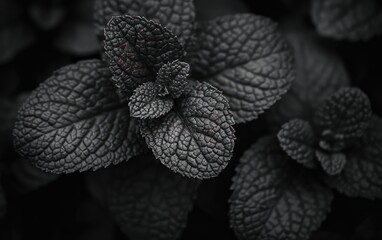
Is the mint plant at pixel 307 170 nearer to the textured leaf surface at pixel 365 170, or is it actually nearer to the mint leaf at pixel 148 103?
the textured leaf surface at pixel 365 170

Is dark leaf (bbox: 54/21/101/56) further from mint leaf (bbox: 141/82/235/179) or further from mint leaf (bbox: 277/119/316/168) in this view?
mint leaf (bbox: 277/119/316/168)

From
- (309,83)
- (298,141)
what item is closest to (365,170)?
(298,141)

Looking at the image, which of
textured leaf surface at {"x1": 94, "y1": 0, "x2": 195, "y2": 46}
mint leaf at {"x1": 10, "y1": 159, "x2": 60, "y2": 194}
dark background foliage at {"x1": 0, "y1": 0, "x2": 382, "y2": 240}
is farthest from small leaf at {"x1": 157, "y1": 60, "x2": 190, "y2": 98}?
mint leaf at {"x1": 10, "y1": 159, "x2": 60, "y2": 194}

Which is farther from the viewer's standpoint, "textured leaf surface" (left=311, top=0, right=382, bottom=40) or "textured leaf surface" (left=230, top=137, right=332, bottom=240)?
"textured leaf surface" (left=311, top=0, right=382, bottom=40)

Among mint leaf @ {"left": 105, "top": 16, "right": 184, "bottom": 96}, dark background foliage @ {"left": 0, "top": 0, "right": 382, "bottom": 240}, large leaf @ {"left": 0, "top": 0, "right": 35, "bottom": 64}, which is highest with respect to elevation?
mint leaf @ {"left": 105, "top": 16, "right": 184, "bottom": 96}

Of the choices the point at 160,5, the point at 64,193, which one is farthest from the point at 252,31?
the point at 64,193
